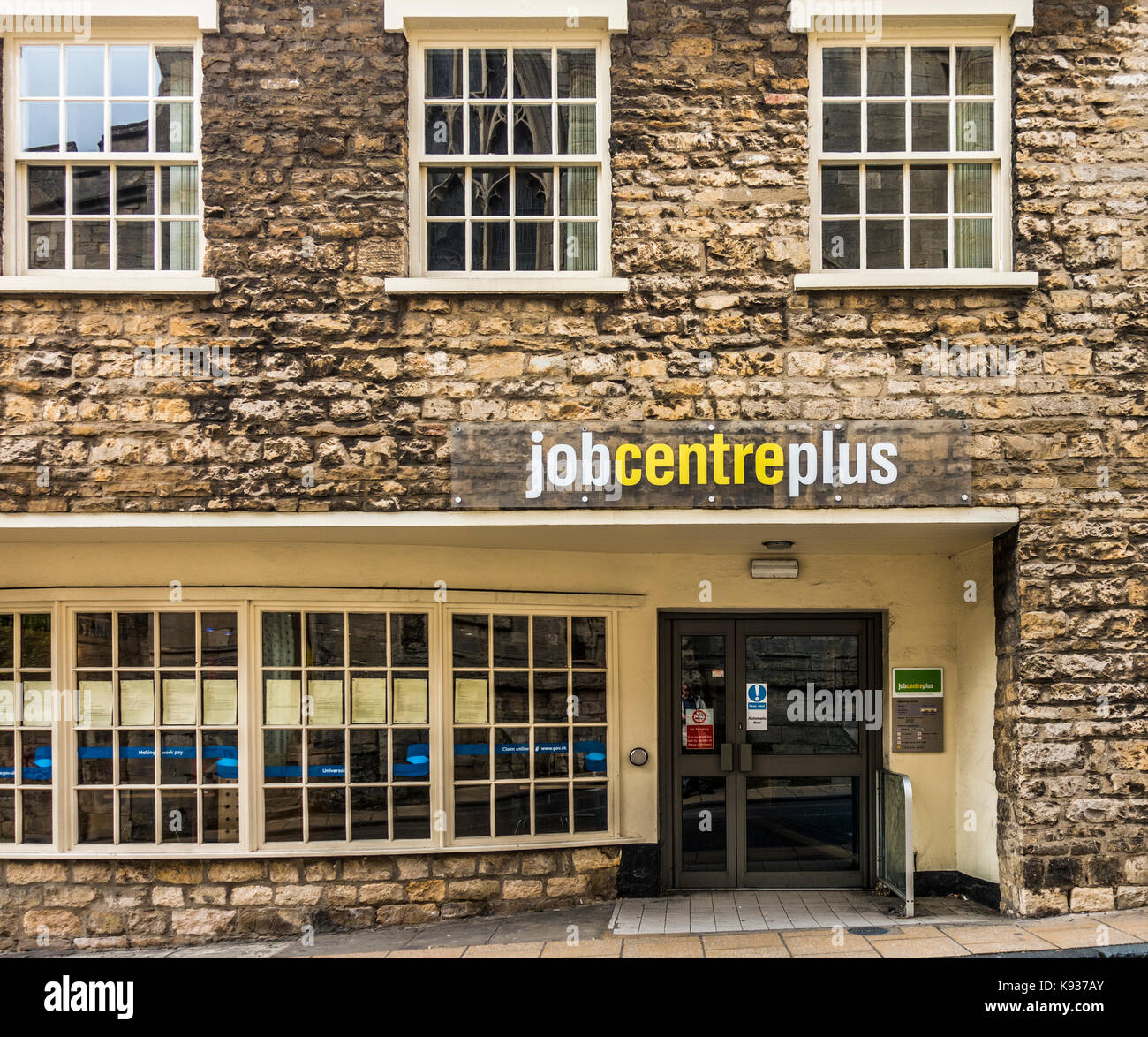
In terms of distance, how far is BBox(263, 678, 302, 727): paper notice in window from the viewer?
23.2 feet

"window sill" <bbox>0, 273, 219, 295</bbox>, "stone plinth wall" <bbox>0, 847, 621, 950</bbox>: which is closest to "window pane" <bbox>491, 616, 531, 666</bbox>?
"stone plinth wall" <bbox>0, 847, 621, 950</bbox>

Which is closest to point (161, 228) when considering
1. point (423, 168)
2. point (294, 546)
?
point (423, 168)

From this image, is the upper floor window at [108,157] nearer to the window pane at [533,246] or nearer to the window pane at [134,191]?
the window pane at [134,191]

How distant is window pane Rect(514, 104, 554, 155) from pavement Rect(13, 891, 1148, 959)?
5.39m

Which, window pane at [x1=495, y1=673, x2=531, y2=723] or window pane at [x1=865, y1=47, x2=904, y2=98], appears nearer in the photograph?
window pane at [x1=865, y1=47, x2=904, y2=98]

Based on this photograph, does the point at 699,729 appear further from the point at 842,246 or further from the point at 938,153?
the point at 938,153

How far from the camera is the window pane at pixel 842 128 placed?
653 centimetres

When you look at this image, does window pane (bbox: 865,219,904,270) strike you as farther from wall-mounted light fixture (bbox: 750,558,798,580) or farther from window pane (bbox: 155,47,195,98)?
window pane (bbox: 155,47,195,98)

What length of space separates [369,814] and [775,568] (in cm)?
364

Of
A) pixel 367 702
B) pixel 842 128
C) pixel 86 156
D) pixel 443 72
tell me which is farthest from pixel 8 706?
pixel 842 128

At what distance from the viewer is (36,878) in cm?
691

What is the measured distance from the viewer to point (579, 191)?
6566 millimetres

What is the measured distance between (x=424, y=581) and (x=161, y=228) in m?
3.09
